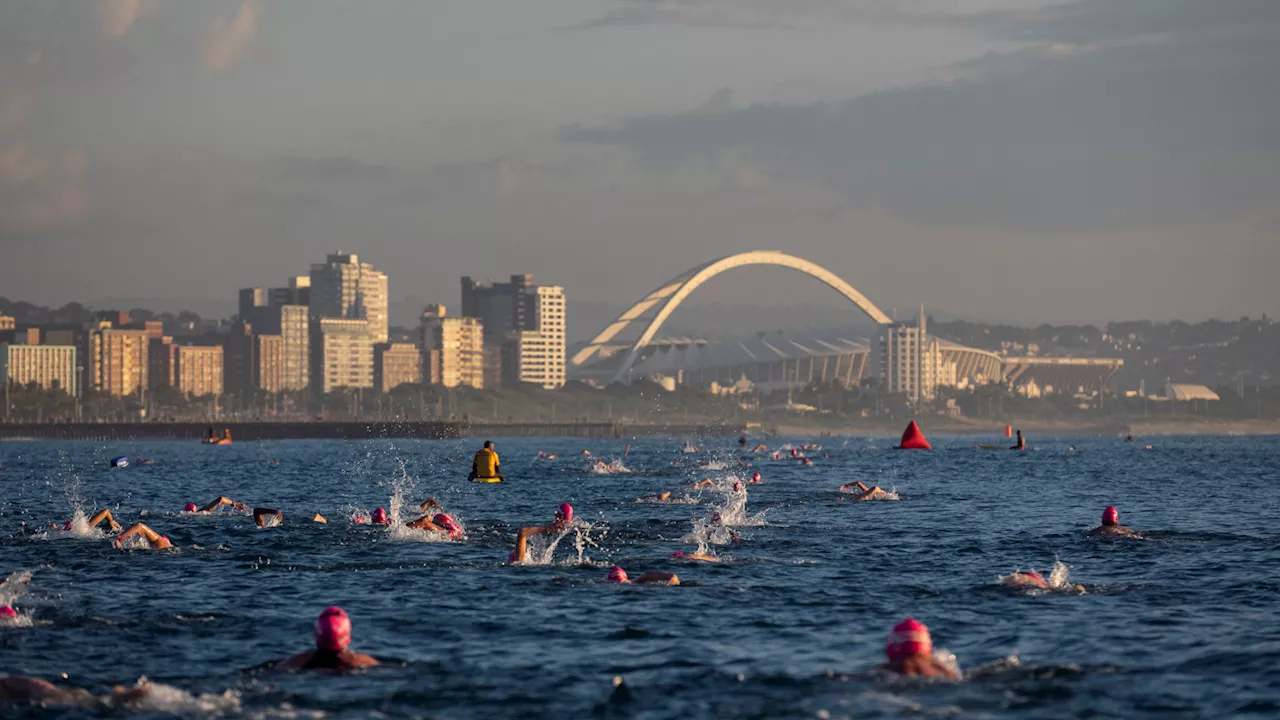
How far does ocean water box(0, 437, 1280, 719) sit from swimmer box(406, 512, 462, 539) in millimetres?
367

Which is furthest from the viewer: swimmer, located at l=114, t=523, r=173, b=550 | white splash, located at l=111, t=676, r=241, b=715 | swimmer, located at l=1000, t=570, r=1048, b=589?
swimmer, located at l=114, t=523, r=173, b=550

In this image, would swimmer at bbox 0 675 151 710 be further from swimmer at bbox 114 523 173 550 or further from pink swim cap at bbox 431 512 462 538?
pink swim cap at bbox 431 512 462 538

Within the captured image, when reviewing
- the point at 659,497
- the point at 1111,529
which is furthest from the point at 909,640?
the point at 659,497

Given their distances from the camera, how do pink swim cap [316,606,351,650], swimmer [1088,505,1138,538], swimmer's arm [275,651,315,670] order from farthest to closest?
swimmer [1088,505,1138,538], swimmer's arm [275,651,315,670], pink swim cap [316,606,351,650]

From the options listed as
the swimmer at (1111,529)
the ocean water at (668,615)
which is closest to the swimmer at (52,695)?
the ocean water at (668,615)

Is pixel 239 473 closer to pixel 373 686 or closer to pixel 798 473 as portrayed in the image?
pixel 798 473

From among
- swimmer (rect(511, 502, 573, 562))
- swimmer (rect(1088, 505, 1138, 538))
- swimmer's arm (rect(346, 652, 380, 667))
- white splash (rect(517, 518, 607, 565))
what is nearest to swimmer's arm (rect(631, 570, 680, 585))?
swimmer (rect(511, 502, 573, 562))

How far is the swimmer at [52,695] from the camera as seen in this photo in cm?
2066

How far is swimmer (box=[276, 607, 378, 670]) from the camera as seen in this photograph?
22375mm

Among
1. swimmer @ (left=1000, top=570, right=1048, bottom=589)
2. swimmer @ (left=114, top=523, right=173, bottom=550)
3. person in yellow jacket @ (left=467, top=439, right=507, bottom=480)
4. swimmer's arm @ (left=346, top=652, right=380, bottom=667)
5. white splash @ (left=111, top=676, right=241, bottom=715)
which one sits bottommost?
white splash @ (left=111, top=676, right=241, bottom=715)

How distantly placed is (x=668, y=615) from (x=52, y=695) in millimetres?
11308

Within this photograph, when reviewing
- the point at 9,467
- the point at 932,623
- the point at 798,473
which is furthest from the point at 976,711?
the point at 9,467

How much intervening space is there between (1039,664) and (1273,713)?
365cm

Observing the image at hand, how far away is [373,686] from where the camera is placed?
22.0 metres
